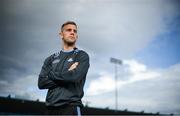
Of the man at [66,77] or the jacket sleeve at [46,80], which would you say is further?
the jacket sleeve at [46,80]

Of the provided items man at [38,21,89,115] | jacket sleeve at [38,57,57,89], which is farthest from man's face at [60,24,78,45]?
jacket sleeve at [38,57,57,89]

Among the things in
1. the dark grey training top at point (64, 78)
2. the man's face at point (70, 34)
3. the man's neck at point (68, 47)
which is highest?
the man's face at point (70, 34)

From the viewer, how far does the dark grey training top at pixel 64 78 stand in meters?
1.40

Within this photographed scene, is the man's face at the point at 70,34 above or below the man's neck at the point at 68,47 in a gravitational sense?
above

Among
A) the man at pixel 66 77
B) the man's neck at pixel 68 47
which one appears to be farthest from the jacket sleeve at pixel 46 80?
the man's neck at pixel 68 47

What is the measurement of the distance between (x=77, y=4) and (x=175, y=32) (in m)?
1.95

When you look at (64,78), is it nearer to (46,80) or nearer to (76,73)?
(76,73)

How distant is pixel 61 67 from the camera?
156cm

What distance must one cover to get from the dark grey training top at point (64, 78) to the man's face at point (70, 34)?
0.07 meters

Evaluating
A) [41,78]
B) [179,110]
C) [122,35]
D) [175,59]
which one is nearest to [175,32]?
[175,59]

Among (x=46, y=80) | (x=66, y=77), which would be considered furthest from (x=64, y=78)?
(x=46, y=80)

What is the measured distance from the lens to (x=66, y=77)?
4.80 feet

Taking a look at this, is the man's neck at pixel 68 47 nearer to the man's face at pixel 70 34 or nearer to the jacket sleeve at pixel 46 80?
the man's face at pixel 70 34

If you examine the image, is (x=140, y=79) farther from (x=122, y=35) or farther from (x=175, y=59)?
(x=175, y=59)
